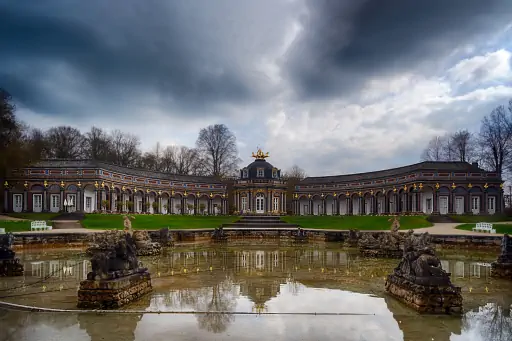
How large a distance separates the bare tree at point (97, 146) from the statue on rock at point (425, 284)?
56952 millimetres

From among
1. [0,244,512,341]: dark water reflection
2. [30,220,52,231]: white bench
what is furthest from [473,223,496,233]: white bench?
[30,220,52,231]: white bench

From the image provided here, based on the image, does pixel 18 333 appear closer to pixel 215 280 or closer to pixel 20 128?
pixel 215 280

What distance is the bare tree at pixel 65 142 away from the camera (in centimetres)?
5769

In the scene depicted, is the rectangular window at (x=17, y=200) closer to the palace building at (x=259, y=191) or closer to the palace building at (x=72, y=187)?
the palace building at (x=72, y=187)

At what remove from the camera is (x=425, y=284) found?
8305mm

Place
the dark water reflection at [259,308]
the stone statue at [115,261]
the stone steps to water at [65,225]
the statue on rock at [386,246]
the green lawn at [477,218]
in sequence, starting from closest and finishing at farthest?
the dark water reflection at [259,308], the stone statue at [115,261], the statue on rock at [386,246], the stone steps to water at [65,225], the green lawn at [477,218]

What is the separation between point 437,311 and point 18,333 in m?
7.50

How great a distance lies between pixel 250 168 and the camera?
2351 inches

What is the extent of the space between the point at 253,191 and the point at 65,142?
2773 cm

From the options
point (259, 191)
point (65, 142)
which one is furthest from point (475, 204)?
point (65, 142)

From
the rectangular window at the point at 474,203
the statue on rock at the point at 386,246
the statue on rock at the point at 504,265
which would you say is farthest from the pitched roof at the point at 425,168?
the statue on rock at the point at 504,265

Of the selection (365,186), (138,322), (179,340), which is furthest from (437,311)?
(365,186)

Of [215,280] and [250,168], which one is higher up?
[250,168]

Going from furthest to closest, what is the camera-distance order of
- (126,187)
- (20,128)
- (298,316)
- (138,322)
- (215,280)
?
(126,187) < (20,128) < (215,280) < (298,316) < (138,322)
